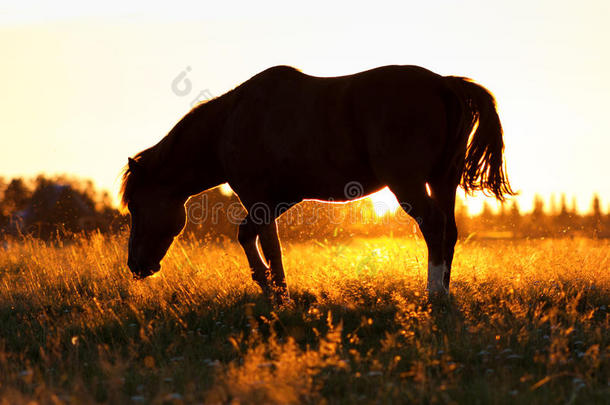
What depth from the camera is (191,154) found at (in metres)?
6.80

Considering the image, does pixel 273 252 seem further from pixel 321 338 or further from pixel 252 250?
pixel 321 338

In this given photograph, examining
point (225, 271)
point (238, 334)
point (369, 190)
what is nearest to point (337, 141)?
point (369, 190)

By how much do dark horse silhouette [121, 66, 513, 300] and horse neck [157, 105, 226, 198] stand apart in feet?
0.06

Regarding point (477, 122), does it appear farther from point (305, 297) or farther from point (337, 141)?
point (305, 297)

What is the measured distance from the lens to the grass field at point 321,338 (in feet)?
11.4

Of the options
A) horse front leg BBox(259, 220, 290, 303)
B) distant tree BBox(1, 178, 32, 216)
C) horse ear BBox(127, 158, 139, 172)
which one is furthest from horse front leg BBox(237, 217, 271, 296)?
distant tree BBox(1, 178, 32, 216)

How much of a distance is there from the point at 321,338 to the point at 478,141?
2.96 meters

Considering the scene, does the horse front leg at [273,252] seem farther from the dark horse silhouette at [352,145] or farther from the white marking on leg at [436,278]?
the white marking on leg at [436,278]

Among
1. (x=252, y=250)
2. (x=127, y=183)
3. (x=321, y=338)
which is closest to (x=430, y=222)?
(x=321, y=338)

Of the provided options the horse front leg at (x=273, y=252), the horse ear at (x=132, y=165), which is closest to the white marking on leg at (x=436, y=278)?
the horse front leg at (x=273, y=252)

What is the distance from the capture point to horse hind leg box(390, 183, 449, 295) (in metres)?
5.45

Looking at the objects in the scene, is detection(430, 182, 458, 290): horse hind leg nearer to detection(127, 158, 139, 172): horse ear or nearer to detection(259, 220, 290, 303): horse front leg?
detection(259, 220, 290, 303): horse front leg

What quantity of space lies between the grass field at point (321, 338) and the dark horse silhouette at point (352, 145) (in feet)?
2.16

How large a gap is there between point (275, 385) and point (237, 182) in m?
3.23
